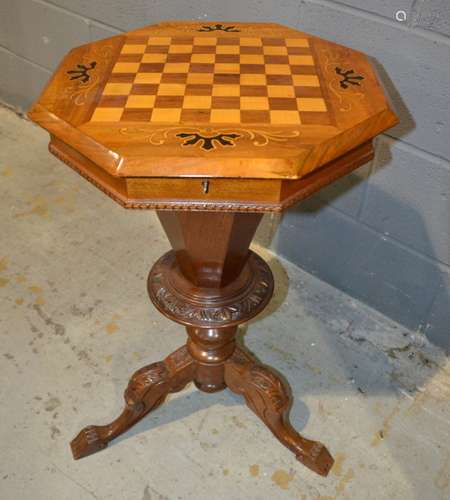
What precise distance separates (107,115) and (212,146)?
0.71ft

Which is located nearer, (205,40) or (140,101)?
(140,101)

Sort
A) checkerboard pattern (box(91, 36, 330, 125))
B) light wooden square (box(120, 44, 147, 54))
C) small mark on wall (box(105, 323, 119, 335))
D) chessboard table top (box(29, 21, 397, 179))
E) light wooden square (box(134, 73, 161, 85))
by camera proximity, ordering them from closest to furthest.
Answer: chessboard table top (box(29, 21, 397, 179)), checkerboard pattern (box(91, 36, 330, 125)), light wooden square (box(134, 73, 161, 85)), light wooden square (box(120, 44, 147, 54)), small mark on wall (box(105, 323, 119, 335))

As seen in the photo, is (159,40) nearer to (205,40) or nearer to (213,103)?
(205,40)

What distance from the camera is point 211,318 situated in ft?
4.12

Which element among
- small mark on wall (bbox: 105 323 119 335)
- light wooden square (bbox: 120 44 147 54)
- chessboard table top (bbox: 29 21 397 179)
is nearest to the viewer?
chessboard table top (bbox: 29 21 397 179)

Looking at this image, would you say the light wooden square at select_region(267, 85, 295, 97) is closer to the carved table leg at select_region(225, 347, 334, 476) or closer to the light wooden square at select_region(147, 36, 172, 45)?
the light wooden square at select_region(147, 36, 172, 45)

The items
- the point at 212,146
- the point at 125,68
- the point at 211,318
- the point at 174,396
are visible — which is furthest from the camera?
the point at 174,396

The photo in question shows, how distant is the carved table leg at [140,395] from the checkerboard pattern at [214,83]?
711 millimetres

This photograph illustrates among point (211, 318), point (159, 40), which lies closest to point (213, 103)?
point (159, 40)

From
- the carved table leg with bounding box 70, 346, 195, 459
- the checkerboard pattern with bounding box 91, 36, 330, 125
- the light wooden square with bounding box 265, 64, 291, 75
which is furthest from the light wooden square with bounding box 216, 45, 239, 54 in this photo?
the carved table leg with bounding box 70, 346, 195, 459

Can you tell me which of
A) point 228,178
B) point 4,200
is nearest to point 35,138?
point 4,200

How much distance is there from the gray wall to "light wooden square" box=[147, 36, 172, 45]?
492mm

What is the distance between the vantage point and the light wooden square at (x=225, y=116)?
957mm

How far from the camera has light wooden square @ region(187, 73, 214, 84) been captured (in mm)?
1091
